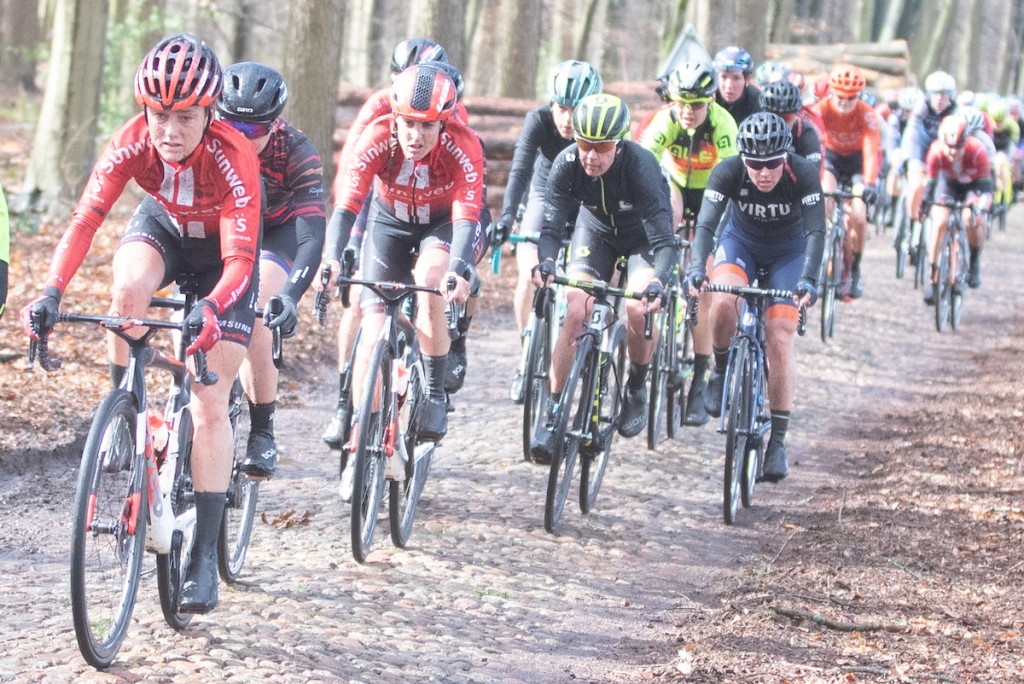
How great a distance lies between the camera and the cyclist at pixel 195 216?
488 cm

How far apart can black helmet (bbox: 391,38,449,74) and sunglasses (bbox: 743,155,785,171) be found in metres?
2.04

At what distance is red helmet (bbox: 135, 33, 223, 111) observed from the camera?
480cm

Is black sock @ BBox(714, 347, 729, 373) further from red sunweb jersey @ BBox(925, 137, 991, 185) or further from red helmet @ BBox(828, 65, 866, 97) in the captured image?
red sunweb jersey @ BBox(925, 137, 991, 185)

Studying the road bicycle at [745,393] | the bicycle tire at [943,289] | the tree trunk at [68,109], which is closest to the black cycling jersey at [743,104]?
the road bicycle at [745,393]

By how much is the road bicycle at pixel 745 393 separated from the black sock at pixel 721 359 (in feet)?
1.25

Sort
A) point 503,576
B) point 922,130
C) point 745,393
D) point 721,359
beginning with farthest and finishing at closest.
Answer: point 922,130
point 721,359
point 745,393
point 503,576

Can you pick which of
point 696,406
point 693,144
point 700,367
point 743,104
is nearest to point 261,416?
point 696,406

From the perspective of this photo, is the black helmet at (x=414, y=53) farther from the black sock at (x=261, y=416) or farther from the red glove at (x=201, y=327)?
the red glove at (x=201, y=327)

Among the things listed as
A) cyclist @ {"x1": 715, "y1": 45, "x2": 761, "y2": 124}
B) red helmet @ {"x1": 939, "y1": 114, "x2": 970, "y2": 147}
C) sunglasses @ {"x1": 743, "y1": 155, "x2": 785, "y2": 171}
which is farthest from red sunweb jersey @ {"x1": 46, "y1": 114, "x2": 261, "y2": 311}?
red helmet @ {"x1": 939, "y1": 114, "x2": 970, "y2": 147}

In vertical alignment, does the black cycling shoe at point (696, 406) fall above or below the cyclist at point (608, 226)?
below

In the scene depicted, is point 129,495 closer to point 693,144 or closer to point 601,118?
point 601,118

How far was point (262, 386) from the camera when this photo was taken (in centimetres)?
623

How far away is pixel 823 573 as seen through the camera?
6.79 meters

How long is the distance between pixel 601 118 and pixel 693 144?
2.84 m
